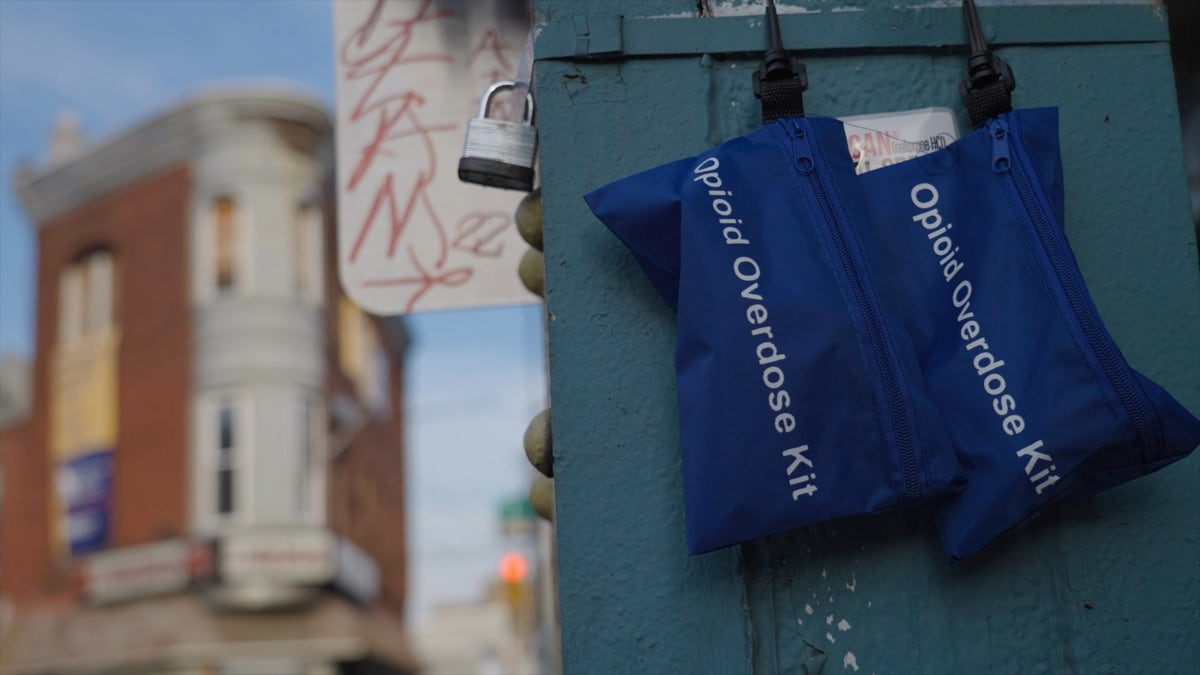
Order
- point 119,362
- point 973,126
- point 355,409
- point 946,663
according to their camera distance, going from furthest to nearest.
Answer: point 355,409, point 119,362, point 973,126, point 946,663

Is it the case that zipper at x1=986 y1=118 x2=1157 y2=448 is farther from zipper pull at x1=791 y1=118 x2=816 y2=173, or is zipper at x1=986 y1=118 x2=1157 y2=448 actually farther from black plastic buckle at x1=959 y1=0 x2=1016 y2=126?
zipper pull at x1=791 y1=118 x2=816 y2=173

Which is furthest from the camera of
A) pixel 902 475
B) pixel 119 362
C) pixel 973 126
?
pixel 119 362

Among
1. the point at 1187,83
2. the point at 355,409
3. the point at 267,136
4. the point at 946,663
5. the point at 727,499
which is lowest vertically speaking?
the point at 946,663

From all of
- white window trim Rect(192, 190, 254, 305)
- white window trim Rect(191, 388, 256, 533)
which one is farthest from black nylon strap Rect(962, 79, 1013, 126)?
white window trim Rect(192, 190, 254, 305)

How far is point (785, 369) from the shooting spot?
2182 millimetres

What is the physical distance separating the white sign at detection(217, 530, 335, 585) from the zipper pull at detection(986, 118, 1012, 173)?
16444mm

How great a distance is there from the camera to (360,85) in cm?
394

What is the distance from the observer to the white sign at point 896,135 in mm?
2557

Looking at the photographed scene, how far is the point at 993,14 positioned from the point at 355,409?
18.8 meters

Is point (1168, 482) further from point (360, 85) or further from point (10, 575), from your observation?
point (10, 575)

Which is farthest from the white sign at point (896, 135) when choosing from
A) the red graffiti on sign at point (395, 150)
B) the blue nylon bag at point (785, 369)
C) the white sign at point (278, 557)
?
the white sign at point (278, 557)

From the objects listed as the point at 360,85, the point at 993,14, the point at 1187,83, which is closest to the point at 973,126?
the point at 993,14

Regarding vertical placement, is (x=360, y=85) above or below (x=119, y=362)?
below

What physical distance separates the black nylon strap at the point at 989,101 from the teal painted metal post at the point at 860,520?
10cm
